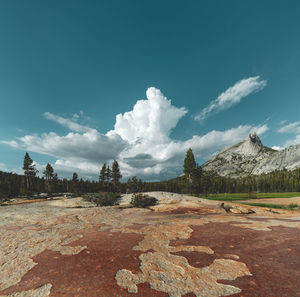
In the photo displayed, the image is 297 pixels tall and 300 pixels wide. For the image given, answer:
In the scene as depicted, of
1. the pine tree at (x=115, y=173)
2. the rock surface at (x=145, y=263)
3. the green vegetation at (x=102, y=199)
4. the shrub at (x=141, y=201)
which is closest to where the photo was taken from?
the rock surface at (x=145, y=263)

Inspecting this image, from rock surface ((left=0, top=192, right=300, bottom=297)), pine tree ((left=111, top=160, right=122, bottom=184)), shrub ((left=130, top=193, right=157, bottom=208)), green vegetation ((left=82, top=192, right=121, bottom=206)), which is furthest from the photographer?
pine tree ((left=111, top=160, right=122, bottom=184))

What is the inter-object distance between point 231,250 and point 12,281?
7.14m

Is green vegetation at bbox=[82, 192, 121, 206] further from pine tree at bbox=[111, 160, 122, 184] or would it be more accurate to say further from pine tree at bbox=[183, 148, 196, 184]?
pine tree at bbox=[111, 160, 122, 184]

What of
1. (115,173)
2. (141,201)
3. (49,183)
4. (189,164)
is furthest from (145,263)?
(49,183)

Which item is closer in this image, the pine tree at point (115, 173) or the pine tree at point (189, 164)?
the pine tree at point (189, 164)

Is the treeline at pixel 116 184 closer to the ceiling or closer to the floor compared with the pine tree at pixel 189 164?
closer to the floor

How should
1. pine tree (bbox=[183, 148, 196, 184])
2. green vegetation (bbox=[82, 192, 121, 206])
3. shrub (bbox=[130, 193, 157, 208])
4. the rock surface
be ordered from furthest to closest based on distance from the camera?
pine tree (bbox=[183, 148, 196, 184]) → green vegetation (bbox=[82, 192, 121, 206]) → shrub (bbox=[130, 193, 157, 208]) → the rock surface

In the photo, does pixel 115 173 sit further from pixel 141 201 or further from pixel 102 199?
pixel 141 201

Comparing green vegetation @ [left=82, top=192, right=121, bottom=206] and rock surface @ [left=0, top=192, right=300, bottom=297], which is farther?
green vegetation @ [left=82, top=192, right=121, bottom=206]

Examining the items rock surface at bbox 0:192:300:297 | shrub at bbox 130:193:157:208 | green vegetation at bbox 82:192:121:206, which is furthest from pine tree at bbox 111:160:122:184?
rock surface at bbox 0:192:300:297

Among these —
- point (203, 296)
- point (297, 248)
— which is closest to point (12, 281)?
point (203, 296)

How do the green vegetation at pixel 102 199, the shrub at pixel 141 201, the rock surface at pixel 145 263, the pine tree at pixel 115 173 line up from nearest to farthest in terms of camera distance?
1. the rock surface at pixel 145 263
2. the shrub at pixel 141 201
3. the green vegetation at pixel 102 199
4. the pine tree at pixel 115 173

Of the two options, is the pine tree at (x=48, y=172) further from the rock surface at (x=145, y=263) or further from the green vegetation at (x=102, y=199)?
the rock surface at (x=145, y=263)

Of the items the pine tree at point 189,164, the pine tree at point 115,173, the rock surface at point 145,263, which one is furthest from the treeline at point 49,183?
the rock surface at point 145,263
